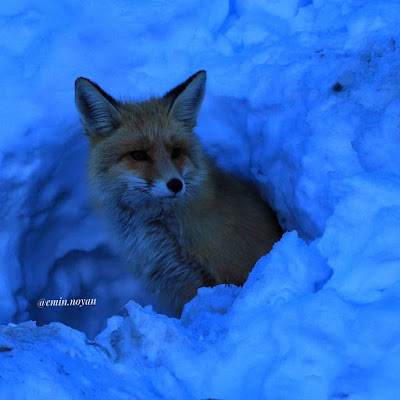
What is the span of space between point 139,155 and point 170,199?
1.11 ft

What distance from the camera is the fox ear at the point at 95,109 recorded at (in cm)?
375

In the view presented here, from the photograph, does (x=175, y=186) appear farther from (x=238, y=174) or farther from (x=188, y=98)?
(x=238, y=174)

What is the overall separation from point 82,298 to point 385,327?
3012mm

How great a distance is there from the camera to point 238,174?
15.3 feet

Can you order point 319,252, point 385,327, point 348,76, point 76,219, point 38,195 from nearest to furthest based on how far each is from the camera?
point 385,327
point 319,252
point 348,76
point 38,195
point 76,219

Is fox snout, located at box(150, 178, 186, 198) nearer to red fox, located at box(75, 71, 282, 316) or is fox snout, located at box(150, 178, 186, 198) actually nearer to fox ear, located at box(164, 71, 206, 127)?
red fox, located at box(75, 71, 282, 316)

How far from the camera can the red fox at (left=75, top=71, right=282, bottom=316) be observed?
150 inches

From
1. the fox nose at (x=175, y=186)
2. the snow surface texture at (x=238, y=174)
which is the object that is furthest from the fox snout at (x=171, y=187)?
the snow surface texture at (x=238, y=174)

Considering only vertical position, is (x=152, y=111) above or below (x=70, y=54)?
below

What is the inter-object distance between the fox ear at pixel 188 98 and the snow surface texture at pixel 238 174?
1.23 ft

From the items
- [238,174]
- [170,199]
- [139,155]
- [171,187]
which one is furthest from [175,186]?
[238,174]

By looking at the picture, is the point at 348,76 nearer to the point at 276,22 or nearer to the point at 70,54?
the point at 276,22

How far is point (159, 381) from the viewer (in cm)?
238

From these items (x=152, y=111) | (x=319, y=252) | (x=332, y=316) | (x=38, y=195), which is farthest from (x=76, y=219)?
(x=332, y=316)
